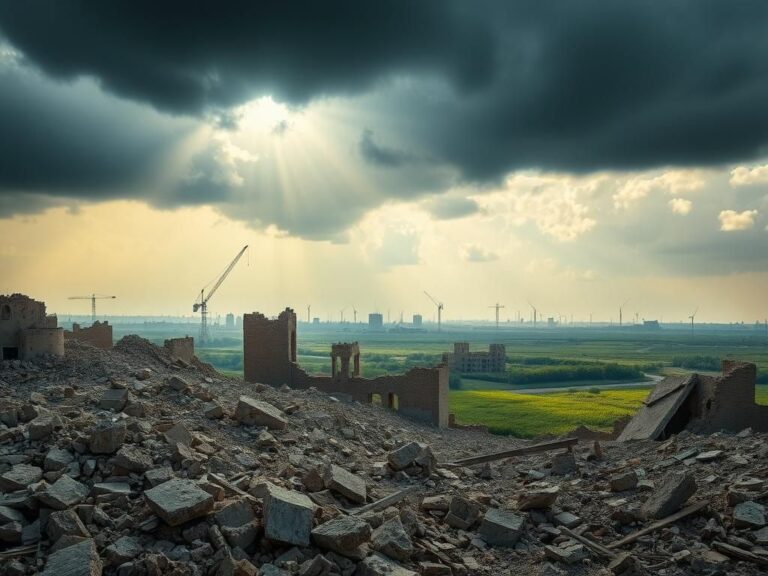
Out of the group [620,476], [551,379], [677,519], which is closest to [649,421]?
[620,476]

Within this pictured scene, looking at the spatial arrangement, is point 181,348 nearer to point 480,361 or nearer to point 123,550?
point 123,550

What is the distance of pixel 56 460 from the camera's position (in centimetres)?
1071

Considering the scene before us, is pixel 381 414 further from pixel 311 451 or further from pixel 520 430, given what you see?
pixel 520 430

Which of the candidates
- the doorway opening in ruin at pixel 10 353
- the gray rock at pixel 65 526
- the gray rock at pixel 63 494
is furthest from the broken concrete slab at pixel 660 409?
the doorway opening in ruin at pixel 10 353

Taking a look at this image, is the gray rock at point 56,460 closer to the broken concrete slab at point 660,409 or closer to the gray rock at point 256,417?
the gray rock at point 256,417

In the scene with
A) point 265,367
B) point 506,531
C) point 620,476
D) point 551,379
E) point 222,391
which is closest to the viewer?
point 506,531

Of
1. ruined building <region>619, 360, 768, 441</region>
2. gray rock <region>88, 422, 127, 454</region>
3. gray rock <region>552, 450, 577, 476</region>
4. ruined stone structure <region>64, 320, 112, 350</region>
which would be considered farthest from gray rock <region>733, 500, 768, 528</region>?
ruined stone structure <region>64, 320, 112, 350</region>

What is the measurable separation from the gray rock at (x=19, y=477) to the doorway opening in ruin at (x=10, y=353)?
12.1 meters

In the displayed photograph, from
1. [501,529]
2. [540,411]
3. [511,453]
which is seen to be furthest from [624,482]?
[540,411]

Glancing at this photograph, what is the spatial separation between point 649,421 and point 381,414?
10.5 meters

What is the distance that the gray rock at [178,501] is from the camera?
29.9ft

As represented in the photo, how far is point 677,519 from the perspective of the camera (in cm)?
1118

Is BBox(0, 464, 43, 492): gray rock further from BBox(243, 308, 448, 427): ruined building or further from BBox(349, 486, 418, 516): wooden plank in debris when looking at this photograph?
BBox(243, 308, 448, 427): ruined building

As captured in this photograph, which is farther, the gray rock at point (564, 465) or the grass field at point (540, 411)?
the grass field at point (540, 411)
